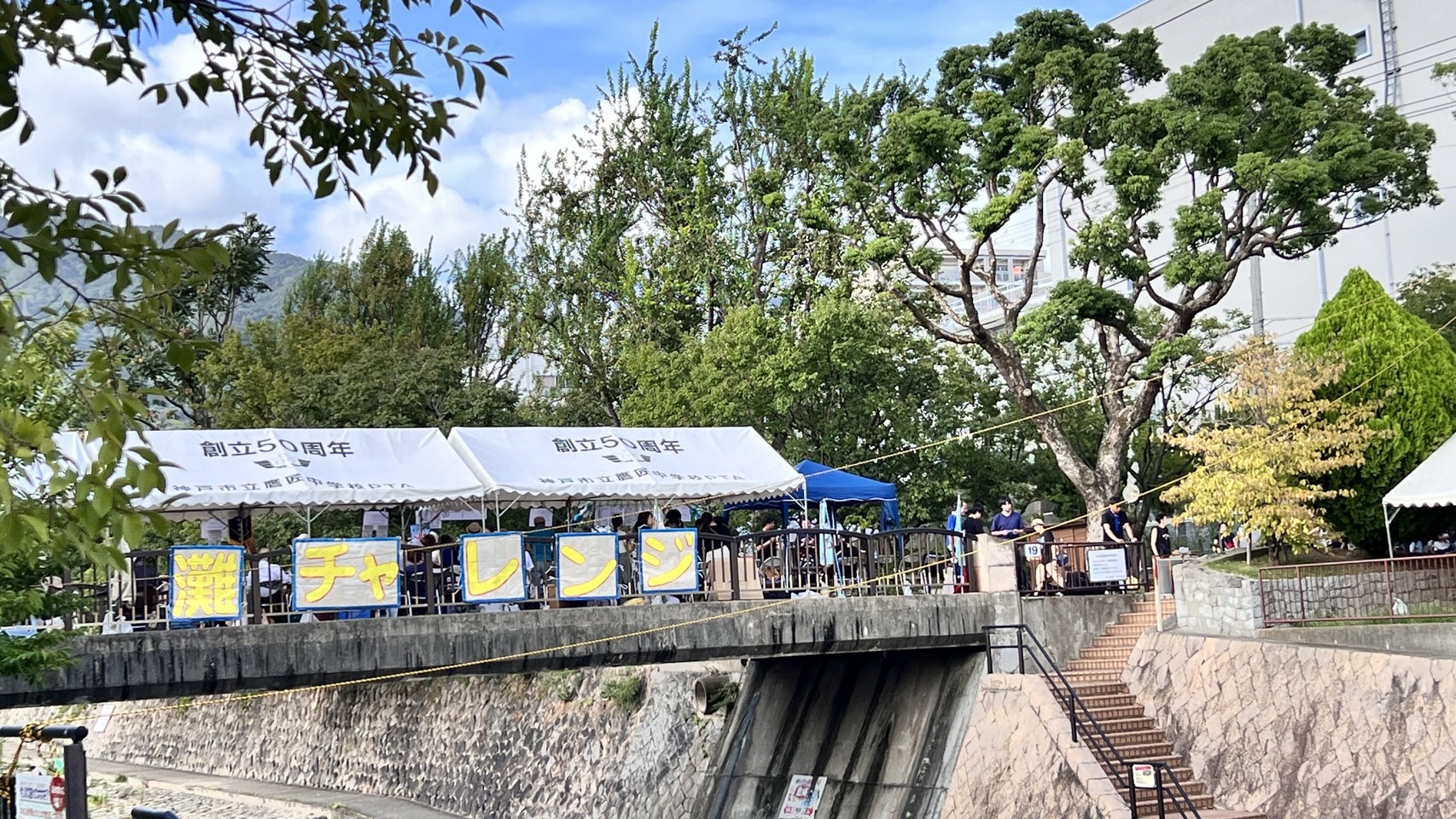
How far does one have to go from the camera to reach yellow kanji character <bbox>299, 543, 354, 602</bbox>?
16.2 metres

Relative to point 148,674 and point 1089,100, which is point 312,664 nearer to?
point 148,674

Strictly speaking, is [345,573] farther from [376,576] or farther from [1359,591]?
[1359,591]

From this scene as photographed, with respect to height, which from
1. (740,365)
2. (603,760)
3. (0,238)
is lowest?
(603,760)

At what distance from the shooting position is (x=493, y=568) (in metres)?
17.2

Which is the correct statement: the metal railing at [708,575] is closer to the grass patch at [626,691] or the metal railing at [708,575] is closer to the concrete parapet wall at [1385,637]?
the grass patch at [626,691]

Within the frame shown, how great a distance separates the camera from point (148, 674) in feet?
49.1

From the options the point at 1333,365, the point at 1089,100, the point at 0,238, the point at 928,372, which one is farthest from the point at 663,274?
the point at 0,238

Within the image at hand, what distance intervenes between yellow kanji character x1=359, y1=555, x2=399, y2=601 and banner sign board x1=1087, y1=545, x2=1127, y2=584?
33.9 ft

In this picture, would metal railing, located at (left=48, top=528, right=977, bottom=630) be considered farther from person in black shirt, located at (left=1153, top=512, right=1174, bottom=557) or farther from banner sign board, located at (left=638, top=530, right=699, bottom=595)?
person in black shirt, located at (left=1153, top=512, right=1174, bottom=557)

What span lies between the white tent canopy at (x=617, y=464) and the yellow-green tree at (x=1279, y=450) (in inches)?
249

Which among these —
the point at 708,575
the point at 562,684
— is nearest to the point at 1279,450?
the point at 708,575

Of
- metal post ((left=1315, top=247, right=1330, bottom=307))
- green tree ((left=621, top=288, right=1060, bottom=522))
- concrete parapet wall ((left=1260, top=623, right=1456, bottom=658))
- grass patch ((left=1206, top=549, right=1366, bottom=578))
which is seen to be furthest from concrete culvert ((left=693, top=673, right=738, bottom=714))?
metal post ((left=1315, top=247, right=1330, bottom=307))

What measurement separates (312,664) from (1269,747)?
1102 centimetres

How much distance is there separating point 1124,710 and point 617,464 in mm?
7608
